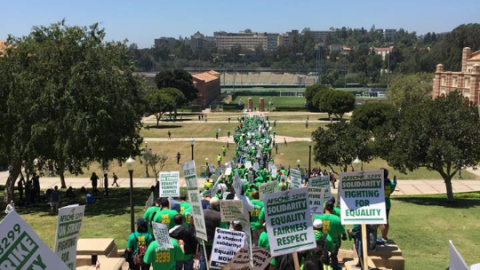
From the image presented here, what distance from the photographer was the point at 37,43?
84.7ft

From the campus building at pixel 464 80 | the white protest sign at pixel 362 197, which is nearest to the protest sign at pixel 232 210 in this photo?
the white protest sign at pixel 362 197

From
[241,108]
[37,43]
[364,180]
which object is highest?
[37,43]

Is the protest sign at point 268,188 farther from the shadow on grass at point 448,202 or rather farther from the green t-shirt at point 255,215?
the shadow on grass at point 448,202

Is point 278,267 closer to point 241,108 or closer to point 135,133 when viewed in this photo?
point 135,133

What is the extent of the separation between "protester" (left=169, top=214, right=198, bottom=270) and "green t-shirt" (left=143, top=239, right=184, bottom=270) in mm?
905

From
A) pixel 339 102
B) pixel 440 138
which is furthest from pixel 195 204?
pixel 339 102

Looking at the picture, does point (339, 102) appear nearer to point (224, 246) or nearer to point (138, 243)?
point (138, 243)

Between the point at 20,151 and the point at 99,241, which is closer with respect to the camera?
the point at 99,241

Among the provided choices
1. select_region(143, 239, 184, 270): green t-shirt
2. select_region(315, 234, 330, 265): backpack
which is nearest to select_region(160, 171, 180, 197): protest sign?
select_region(143, 239, 184, 270): green t-shirt

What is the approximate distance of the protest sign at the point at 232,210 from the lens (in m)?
8.44

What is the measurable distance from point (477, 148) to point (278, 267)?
2052cm

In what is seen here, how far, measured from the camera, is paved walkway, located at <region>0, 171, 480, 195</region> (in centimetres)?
3322

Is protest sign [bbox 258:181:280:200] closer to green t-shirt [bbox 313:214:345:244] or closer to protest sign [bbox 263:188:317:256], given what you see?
green t-shirt [bbox 313:214:345:244]

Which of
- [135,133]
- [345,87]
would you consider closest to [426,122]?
[135,133]
